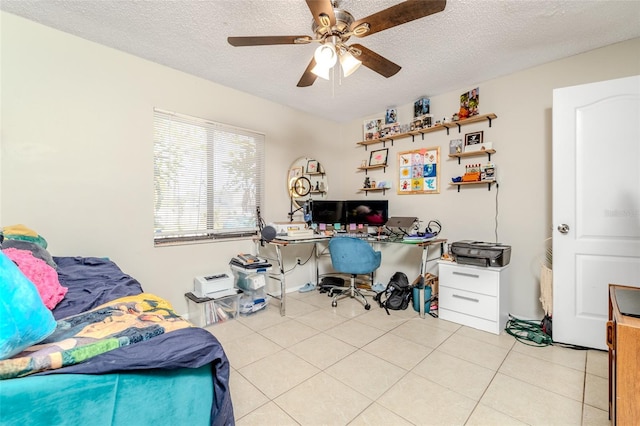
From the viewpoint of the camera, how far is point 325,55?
1595 millimetres

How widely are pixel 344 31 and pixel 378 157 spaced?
2.27 m

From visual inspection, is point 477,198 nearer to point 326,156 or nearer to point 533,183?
point 533,183

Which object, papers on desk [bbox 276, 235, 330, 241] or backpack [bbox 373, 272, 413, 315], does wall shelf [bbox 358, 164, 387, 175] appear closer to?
papers on desk [bbox 276, 235, 330, 241]

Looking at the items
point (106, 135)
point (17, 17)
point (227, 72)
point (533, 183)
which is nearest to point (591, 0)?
point (533, 183)

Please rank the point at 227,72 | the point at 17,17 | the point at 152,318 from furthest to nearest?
1. the point at 227,72
2. the point at 17,17
3. the point at 152,318

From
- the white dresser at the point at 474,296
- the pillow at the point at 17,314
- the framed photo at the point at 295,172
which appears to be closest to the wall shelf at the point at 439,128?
the framed photo at the point at 295,172

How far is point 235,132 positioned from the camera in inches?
120

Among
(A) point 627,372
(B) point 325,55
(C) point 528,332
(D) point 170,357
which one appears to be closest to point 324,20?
(B) point 325,55

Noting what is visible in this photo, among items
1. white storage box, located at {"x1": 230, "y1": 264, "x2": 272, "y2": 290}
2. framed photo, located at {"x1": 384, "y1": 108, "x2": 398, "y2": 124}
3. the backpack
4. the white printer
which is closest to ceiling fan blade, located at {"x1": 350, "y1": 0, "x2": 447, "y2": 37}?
framed photo, located at {"x1": 384, "y1": 108, "x2": 398, "y2": 124}

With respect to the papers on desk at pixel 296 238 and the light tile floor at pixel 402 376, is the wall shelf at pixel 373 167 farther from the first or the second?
the light tile floor at pixel 402 376

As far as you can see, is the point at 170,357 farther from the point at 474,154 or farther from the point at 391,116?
the point at 391,116

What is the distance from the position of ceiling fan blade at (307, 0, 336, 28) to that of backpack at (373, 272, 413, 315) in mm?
2531

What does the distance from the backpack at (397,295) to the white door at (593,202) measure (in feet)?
4.01

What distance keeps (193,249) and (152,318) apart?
64.8 inches
